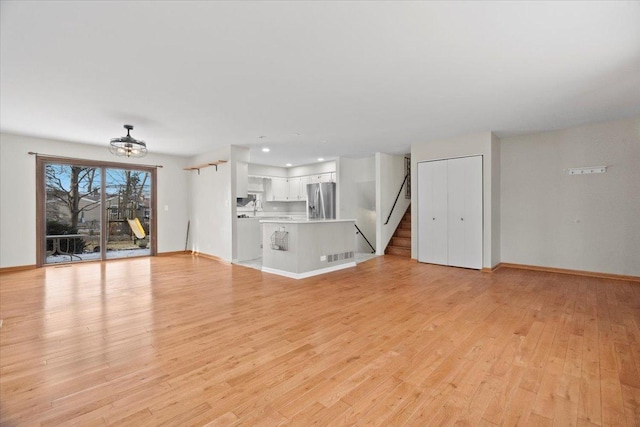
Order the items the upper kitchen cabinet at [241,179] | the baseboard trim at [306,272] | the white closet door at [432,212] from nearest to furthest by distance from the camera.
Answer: the baseboard trim at [306,272] → the white closet door at [432,212] → the upper kitchen cabinet at [241,179]

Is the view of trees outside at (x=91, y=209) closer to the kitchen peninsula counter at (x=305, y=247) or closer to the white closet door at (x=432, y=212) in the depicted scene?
the kitchen peninsula counter at (x=305, y=247)

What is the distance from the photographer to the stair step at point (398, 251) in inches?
285

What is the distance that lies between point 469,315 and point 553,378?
1.21m

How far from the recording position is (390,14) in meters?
2.14

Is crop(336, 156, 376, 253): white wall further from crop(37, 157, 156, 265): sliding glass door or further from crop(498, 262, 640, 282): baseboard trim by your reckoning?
crop(37, 157, 156, 265): sliding glass door

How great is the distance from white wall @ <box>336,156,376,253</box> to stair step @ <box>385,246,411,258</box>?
3.60 feet

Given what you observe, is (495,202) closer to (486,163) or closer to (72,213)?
(486,163)

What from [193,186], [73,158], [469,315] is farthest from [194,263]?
[469,315]

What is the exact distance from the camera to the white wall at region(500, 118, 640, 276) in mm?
4855

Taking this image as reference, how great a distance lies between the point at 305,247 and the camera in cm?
523

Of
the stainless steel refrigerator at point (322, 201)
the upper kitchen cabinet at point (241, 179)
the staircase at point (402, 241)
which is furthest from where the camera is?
the stainless steel refrigerator at point (322, 201)

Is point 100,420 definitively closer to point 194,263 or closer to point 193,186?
point 194,263

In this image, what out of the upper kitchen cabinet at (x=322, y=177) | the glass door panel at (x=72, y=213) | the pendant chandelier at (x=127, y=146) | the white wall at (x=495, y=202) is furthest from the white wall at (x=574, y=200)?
the glass door panel at (x=72, y=213)

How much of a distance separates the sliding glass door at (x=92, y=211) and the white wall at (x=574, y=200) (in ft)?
28.0
